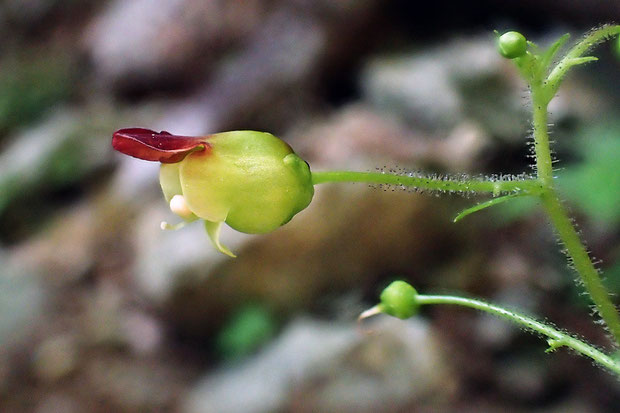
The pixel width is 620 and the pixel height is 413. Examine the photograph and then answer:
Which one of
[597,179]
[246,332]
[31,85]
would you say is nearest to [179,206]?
[597,179]

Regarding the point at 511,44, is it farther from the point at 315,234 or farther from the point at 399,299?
the point at 315,234

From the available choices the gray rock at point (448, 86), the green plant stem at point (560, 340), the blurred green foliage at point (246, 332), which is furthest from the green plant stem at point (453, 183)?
the gray rock at point (448, 86)

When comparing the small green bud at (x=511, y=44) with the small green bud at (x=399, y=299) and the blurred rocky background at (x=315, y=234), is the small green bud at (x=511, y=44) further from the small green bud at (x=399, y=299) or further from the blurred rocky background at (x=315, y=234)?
the blurred rocky background at (x=315, y=234)

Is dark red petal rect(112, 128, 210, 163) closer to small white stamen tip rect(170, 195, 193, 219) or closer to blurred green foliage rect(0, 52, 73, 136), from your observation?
small white stamen tip rect(170, 195, 193, 219)

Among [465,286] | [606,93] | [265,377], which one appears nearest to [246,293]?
[265,377]

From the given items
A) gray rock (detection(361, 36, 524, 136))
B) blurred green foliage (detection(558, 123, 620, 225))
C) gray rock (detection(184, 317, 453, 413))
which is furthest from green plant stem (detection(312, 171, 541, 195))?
gray rock (detection(361, 36, 524, 136))
